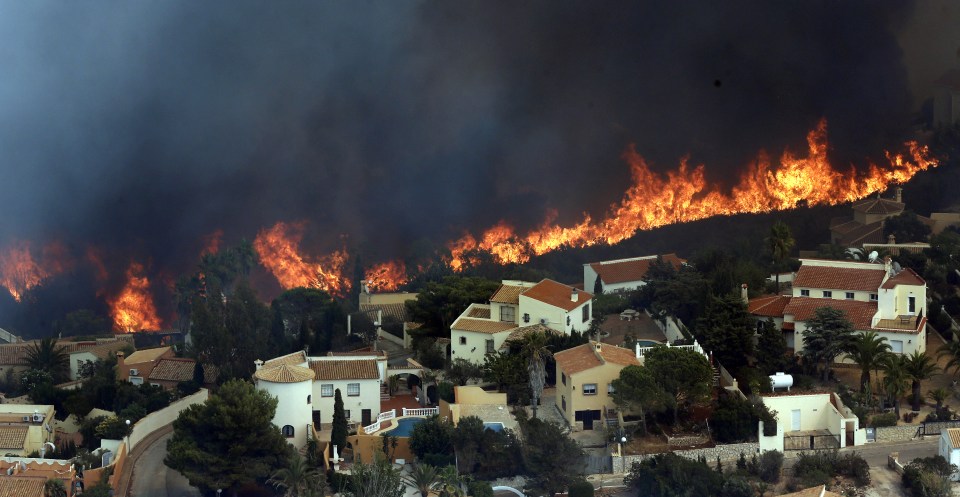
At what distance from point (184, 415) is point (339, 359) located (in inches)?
241

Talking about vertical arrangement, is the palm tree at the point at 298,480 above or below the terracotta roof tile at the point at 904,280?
below

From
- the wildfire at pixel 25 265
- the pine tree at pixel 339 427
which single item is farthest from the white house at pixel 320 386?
the wildfire at pixel 25 265

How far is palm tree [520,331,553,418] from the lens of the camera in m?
50.1

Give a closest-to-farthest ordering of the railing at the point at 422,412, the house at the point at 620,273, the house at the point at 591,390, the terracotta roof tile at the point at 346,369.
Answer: the house at the point at 591,390, the railing at the point at 422,412, the terracotta roof tile at the point at 346,369, the house at the point at 620,273

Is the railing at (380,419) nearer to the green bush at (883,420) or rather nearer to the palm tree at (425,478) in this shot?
the palm tree at (425,478)

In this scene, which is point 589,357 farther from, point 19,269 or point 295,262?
point 19,269

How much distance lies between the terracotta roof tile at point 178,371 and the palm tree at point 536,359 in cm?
1236

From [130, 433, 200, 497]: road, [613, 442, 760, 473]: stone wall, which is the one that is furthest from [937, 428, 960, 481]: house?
[130, 433, 200, 497]: road

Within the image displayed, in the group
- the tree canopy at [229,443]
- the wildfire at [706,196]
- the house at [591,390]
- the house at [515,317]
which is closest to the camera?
the tree canopy at [229,443]

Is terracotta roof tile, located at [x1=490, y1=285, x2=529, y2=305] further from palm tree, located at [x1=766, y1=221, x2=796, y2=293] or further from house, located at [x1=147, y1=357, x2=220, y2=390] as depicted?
house, located at [x1=147, y1=357, x2=220, y2=390]

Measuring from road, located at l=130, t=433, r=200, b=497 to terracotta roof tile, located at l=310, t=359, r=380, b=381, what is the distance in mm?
5338

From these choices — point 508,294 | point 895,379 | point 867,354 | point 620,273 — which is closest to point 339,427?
point 508,294

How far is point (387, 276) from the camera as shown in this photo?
246ft

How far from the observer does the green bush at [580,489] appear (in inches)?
1758
